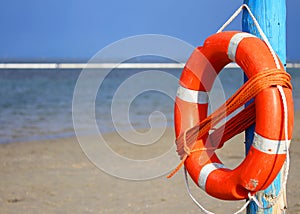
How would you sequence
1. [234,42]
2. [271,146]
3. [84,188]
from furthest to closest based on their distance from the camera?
[84,188]
[234,42]
[271,146]

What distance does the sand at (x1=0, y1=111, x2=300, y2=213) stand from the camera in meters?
3.86

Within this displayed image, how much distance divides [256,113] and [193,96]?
1.31 feet

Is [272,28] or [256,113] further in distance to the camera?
[272,28]

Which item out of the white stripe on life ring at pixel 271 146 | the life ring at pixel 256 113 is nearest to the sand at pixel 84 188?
the life ring at pixel 256 113

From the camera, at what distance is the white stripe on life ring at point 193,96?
247 centimetres

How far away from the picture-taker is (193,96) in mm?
2473

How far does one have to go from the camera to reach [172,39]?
2709 millimetres

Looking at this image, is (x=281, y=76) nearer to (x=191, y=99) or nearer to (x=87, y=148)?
(x=191, y=99)

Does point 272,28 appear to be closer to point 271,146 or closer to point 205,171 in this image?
point 271,146

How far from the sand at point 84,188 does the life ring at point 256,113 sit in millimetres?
1389

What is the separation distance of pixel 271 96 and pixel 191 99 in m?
0.47

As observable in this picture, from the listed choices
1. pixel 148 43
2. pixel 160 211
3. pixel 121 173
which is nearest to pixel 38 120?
pixel 121 173

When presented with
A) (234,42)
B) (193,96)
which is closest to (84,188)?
(193,96)

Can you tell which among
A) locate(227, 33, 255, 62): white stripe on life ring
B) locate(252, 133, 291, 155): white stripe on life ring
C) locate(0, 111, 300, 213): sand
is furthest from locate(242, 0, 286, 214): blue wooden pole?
locate(0, 111, 300, 213): sand
